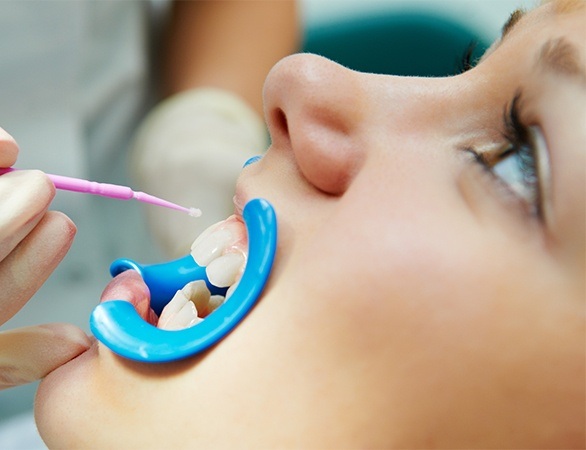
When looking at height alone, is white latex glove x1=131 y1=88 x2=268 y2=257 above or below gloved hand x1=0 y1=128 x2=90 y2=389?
below

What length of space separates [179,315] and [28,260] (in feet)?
0.52

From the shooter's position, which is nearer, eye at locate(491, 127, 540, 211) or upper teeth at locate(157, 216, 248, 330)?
eye at locate(491, 127, 540, 211)

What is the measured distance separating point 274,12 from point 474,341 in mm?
1115

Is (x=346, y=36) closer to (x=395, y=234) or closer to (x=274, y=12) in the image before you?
(x=274, y=12)

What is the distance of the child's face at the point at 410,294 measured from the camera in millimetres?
553

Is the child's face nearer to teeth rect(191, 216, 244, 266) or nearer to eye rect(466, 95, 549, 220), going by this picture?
eye rect(466, 95, 549, 220)

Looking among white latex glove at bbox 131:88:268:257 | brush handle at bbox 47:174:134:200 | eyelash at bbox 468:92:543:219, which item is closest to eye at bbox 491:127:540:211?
eyelash at bbox 468:92:543:219

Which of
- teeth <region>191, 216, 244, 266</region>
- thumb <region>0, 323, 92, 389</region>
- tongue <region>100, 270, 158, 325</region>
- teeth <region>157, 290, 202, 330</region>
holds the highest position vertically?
teeth <region>191, 216, 244, 266</region>

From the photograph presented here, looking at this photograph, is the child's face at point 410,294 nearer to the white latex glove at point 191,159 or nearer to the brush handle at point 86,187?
the brush handle at point 86,187

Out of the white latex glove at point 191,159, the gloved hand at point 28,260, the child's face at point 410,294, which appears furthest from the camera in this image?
the white latex glove at point 191,159

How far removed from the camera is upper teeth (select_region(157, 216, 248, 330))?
70 centimetres

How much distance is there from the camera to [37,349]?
2.36ft

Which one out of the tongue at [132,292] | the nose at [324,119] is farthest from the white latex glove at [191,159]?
the nose at [324,119]

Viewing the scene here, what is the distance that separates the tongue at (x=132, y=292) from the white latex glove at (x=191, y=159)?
0.56 meters
